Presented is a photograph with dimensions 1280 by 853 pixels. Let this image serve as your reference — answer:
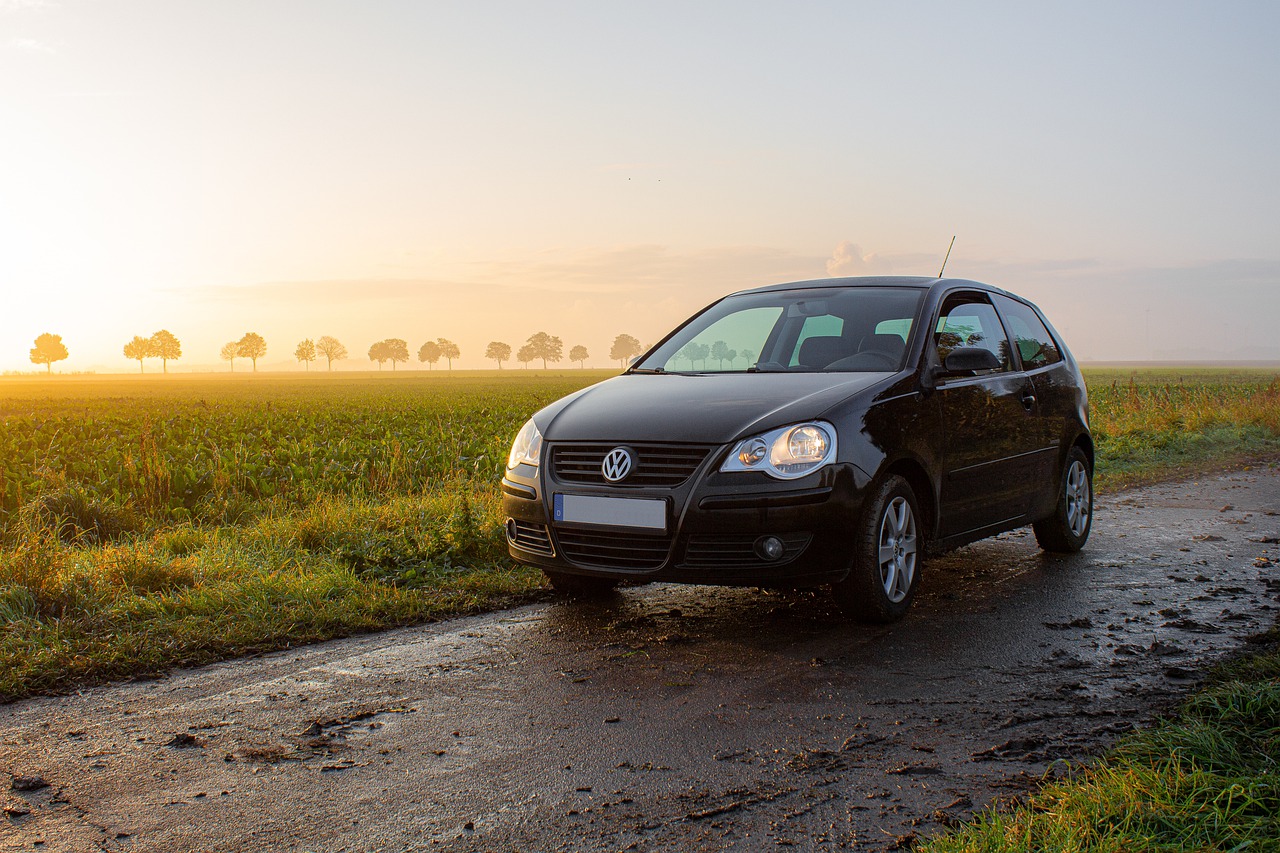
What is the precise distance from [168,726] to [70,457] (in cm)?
1031

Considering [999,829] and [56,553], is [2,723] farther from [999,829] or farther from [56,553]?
[999,829]

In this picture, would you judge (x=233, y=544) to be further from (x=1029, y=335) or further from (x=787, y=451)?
(x=1029, y=335)

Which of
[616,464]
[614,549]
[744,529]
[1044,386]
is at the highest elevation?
[1044,386]

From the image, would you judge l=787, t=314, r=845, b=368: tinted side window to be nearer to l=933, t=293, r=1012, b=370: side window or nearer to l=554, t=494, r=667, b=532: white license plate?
l=933, t=293, r=1012, b=370: side window

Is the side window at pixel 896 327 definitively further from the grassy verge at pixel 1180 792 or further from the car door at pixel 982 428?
the grassy verge at pixel 1180 792

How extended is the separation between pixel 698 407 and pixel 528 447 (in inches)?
39.9

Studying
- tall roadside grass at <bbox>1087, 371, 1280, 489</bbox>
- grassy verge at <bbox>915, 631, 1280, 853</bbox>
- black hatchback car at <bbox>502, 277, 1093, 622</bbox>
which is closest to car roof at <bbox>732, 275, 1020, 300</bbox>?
black hatchback car at <bbox>502, 277, 1093, 622</bbox>

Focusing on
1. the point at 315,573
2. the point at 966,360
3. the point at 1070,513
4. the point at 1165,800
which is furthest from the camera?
the point at 1070,513

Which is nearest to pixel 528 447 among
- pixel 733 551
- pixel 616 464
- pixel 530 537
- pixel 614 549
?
pixel 530 537

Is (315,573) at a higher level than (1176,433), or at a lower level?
higher

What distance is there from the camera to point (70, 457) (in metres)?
13.0

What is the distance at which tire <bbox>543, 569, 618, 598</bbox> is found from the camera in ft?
20.9

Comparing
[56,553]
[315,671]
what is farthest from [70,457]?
[315,671]

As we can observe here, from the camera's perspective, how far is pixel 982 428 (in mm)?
A: 6426
